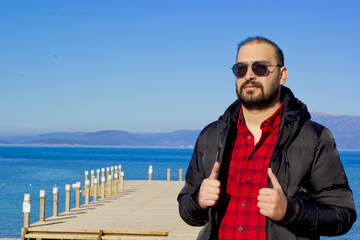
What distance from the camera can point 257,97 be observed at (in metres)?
3.56

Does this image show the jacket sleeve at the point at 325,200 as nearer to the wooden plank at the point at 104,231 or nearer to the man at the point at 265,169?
the man at the point at 265,169

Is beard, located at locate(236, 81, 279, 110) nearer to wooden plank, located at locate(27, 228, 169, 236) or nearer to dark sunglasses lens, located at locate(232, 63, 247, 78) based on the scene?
dark sunglasses lens, located at locate(232, 63, 247, 78)

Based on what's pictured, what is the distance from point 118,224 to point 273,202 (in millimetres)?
12781

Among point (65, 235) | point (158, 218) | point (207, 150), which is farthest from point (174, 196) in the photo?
A: point (207, 150)

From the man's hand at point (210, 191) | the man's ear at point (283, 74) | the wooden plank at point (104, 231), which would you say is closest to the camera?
the man's hand at point (210, 191)

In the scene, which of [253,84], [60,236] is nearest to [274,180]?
[253,84]

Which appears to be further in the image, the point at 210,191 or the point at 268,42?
the point at 268,42

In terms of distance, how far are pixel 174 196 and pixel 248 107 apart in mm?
21472

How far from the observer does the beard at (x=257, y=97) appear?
11.7 feet

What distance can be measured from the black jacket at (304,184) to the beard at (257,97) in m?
0.12

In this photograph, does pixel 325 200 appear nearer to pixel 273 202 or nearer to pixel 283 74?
pixel 273 202

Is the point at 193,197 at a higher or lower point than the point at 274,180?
lower

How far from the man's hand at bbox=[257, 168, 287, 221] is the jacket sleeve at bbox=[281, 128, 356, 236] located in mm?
74

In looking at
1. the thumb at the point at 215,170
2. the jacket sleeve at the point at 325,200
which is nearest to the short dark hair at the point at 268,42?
the jacket sleeve at the point at 325,200
